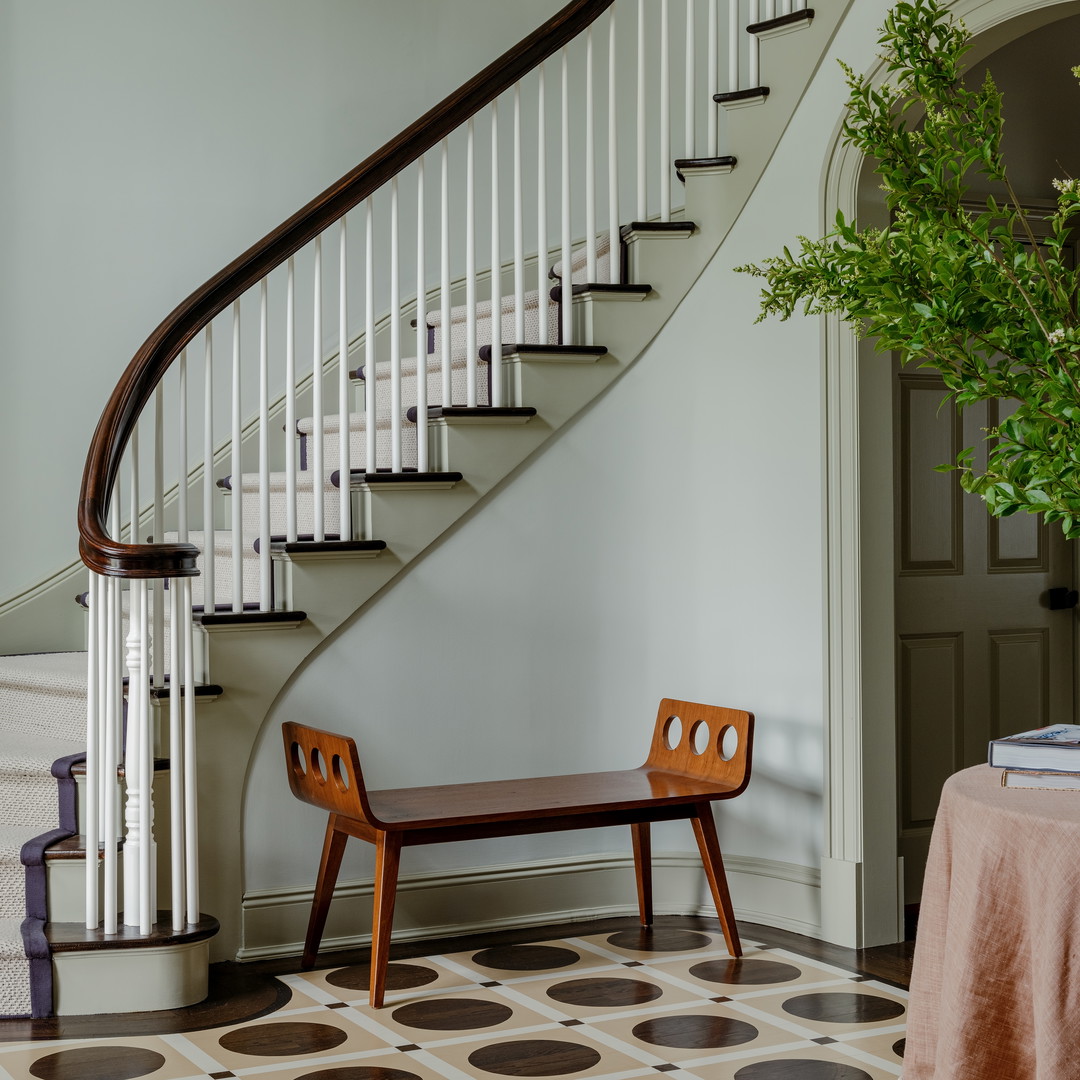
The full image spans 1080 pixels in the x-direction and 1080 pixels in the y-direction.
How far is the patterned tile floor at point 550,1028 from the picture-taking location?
2855 mm

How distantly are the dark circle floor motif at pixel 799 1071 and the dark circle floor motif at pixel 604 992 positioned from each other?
1.54 feet

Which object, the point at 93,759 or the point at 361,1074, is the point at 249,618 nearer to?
the point at 93,759

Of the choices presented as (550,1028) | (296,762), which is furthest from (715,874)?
(296,762)

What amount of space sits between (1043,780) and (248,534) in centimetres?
281

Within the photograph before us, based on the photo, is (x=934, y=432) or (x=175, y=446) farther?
(x=175, y=446)

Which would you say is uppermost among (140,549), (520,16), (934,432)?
(520,16)

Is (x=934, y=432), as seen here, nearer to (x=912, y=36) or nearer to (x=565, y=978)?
(x=565, y=978)

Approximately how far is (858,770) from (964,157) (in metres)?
2.37

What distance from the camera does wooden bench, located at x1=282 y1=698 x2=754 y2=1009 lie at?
326 centimetres

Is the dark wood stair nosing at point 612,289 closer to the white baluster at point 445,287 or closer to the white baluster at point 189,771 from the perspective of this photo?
the white baluster at point 445,287

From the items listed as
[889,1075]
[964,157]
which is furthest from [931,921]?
[964,157]

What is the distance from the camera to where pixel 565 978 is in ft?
11.4

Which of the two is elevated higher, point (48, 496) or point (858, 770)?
point (48, 496)

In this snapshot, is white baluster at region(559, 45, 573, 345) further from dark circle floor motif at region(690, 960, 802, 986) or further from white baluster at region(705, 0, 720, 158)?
dark circle floor motif at region(690, 960, 802, 986)
